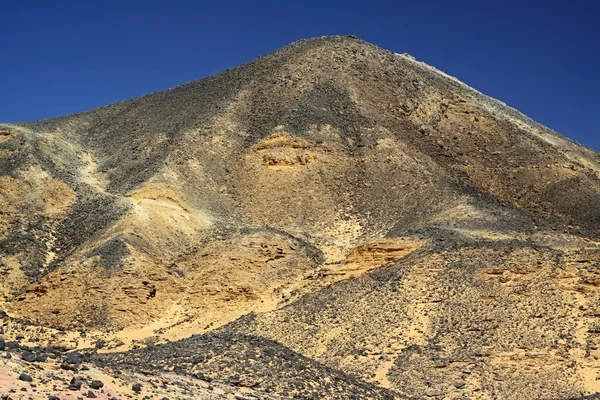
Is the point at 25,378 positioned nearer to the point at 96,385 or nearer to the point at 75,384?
the point at 75,384

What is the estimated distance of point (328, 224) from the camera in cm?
3659

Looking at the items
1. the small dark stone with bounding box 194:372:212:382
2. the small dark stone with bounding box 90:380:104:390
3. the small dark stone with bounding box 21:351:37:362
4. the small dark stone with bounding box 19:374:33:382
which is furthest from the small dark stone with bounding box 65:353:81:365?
the small dark stone with bounding box 194:372:212:382

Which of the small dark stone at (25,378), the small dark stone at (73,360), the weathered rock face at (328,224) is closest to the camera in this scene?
the small dark stone at (25,378)

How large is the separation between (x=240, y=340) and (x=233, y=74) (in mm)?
31475

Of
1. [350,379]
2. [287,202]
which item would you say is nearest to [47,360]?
[350,379]

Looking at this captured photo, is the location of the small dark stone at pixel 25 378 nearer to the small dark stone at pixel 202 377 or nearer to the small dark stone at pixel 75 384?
the small dark stone at pixel 75 384

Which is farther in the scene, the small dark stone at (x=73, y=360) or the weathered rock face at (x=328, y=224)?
the weathered rock face at (x=328, y=224)

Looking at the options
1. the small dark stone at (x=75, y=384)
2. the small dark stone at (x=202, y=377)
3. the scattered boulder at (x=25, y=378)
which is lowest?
the scattered boulder at (x=25, y=378)

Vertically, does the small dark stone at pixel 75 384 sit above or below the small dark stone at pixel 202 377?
below

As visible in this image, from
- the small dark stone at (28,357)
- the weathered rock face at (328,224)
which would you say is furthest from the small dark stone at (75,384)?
the weathered rock face at (328,224)

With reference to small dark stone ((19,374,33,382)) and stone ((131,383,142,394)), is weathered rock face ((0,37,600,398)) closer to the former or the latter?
stone ((131,383,142,394))

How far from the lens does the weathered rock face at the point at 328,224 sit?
23.2 metres

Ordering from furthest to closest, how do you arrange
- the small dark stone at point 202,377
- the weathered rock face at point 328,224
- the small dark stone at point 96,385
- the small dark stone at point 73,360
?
the weathered rock face at point 328,224 → the small dark stone at point 202,377 → the small dark stone at point 73,360 → the small dark stone at point 96,385

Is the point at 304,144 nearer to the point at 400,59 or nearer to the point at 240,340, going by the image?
the point at 400,59
